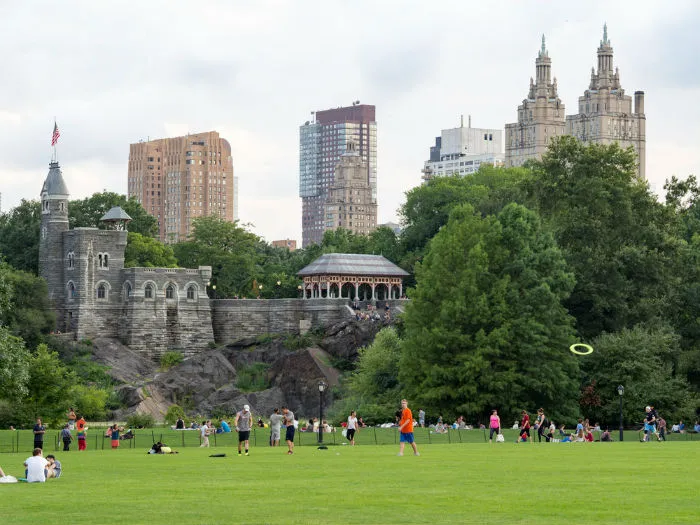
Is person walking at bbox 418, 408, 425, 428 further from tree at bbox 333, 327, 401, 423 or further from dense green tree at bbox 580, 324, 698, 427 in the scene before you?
dense green tree at bbox 580, 324, 698, 427

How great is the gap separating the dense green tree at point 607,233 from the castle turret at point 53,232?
3557 cm

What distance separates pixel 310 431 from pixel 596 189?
85.1ft

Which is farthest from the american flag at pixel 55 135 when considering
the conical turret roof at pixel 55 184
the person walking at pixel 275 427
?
the person walking at pixel 275 427

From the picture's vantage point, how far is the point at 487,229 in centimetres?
7219

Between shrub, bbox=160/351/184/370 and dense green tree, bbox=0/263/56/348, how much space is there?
313 inches

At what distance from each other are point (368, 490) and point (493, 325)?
44739 mm

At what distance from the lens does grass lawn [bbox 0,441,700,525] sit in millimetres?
21375

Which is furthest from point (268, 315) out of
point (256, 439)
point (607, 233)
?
point (256, 439)

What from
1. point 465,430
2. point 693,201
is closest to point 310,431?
point 465,430

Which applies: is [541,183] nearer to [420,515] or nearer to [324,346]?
[324,346]

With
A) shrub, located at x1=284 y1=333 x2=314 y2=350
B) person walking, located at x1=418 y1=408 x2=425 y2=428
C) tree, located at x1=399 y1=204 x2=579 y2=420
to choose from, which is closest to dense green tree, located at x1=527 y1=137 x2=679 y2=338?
tree, located at x1=399 y1=204 x2=579 y2=420

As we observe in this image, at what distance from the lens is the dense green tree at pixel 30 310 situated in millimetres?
93075

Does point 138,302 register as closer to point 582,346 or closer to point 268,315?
point 268,315

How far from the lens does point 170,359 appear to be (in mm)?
98625
